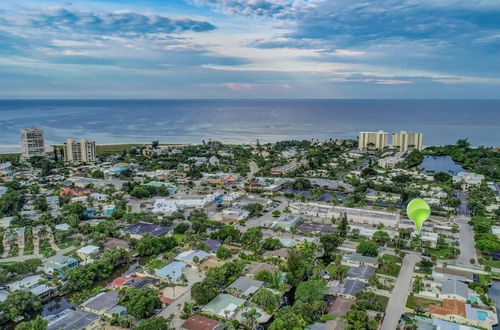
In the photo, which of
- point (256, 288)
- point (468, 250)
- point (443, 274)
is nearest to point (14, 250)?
point (256, 288)

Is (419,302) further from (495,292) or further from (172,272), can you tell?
(172,272)

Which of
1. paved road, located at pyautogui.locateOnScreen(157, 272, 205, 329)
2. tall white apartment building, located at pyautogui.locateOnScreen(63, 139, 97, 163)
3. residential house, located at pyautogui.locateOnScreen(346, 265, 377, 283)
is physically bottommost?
paved road, located at pyautogui.locateOnScreen(157, 272, 205, 329)

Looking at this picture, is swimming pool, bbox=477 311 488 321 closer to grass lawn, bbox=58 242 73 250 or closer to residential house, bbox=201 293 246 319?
residential house, bbox=201 293 246 319

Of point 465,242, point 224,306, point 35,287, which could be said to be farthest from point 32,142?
point 465,242

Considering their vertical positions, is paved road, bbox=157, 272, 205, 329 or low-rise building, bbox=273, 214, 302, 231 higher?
low-rise building, bbox=273, 214, 302, 231

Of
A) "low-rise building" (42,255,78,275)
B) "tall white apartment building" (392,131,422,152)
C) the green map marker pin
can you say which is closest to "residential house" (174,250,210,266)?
"low-rise building" (42,255,78,275)
